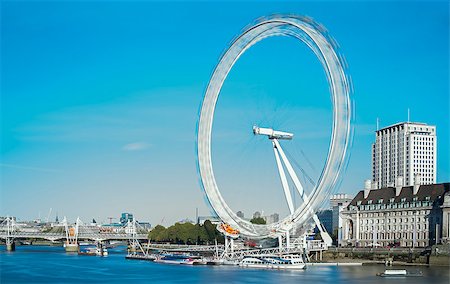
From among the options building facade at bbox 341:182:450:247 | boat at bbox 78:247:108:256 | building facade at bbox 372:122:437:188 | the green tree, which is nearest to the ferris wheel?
building facade at bbox 341:182:450:247

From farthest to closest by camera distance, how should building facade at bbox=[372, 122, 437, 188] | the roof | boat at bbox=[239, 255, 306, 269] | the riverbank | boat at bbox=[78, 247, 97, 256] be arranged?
building facade at bbox=[372, 122, 437, 188] < boat at bbox=[78, 247, 97, 256] < the roof < the riverbank < boat at bbox=[239, 255, 306, 269]

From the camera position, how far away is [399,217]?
66750mm

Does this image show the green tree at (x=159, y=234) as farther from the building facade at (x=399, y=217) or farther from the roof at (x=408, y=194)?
the roof at (x=408, y=194)

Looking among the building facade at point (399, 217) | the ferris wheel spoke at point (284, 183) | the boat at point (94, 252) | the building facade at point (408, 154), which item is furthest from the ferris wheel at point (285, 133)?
the building facade at point (408, 154)

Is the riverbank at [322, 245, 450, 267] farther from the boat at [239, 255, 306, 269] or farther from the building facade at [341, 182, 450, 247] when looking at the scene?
the boat at [239, 255, 306, 269]

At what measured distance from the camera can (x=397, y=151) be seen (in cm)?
11444

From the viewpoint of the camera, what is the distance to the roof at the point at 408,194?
2465 inches

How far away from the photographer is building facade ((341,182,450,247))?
61769 millimetres

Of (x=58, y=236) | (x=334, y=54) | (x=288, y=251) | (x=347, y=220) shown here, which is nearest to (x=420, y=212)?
(x=347, y=220)

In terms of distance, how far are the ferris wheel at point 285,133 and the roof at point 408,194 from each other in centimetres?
1314

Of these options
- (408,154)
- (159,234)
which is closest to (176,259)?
(159,234)

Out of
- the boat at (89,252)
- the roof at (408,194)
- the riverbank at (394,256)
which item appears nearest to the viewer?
the riverbank at (394,256)

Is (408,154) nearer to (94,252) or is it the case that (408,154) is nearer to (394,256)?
(94,252)

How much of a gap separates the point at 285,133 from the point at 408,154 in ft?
208
